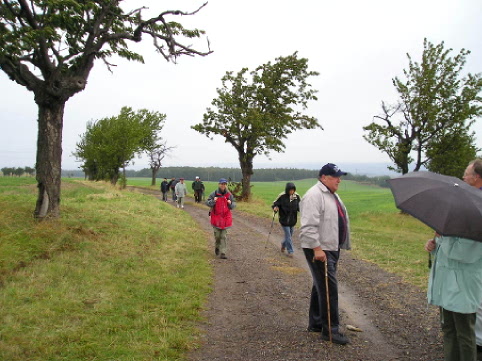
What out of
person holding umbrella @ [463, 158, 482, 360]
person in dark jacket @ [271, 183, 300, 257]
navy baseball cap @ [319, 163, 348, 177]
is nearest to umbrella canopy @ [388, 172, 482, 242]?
person holding umbrella @ [463, 158, 482, 360]

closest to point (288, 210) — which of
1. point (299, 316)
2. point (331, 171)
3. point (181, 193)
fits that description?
point (299, 316)

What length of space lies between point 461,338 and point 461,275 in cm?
67

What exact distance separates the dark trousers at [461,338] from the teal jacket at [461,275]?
0.49 ft

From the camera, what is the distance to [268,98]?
107 feet

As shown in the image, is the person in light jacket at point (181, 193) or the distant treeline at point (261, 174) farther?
the distant treeline at point (261, 174)

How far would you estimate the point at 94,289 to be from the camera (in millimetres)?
6836

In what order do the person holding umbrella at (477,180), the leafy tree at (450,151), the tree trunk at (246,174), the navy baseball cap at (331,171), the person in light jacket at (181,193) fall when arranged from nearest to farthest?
the person holding umbrella at (477,180), the navy baseball cap at (331,171), the person in light jacket at (181,193), the leafy tree at (450,151), the tree trunk at (246,174)

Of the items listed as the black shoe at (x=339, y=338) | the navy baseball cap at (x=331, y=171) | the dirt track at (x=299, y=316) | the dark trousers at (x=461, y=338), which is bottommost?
the dirt track at (x=299, y=316)

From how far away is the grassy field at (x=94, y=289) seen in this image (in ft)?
15.6

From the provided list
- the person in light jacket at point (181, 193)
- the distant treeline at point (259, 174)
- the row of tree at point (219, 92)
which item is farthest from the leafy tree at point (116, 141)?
the distant treeline at point (259, 174)

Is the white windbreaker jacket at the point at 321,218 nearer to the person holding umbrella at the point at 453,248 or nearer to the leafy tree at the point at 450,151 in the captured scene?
the person holding umbrella at the point at 453,248

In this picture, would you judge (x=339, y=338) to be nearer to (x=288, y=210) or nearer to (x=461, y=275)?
(x=461, y=275)

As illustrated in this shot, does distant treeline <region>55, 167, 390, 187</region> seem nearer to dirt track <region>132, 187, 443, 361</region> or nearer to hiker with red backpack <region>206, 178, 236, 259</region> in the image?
hiker with red backpack <region>206, 178, 236, 259</region>

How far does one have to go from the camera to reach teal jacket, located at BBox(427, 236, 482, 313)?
12.6 ft
